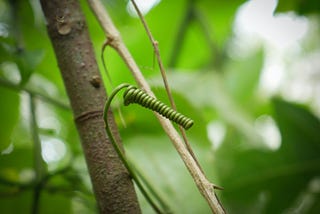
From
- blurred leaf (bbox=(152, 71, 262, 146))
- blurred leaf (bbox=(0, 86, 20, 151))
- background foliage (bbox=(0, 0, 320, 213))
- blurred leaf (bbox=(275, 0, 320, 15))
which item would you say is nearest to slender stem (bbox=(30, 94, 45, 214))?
background foliage (bbox=(0, 0, 320, 213))

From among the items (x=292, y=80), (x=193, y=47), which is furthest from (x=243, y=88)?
(x=292, y=80)

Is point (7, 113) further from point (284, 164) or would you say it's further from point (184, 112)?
point (284, 164)

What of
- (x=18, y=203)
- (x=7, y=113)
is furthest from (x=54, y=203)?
(x=7, y=113)

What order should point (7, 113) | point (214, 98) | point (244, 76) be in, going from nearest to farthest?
point (7, 113) < point (214, 98) < point (244, 76)

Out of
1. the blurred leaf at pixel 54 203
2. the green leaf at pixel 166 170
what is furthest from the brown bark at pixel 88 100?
the blurred leaf at pixel 54 203

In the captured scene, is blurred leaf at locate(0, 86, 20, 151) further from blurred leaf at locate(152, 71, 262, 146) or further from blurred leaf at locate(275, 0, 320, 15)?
blurred leaf at locate(275, 0, 320, 15)

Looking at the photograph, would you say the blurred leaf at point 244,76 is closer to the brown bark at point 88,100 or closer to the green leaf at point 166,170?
the green leaf at point 166,170
